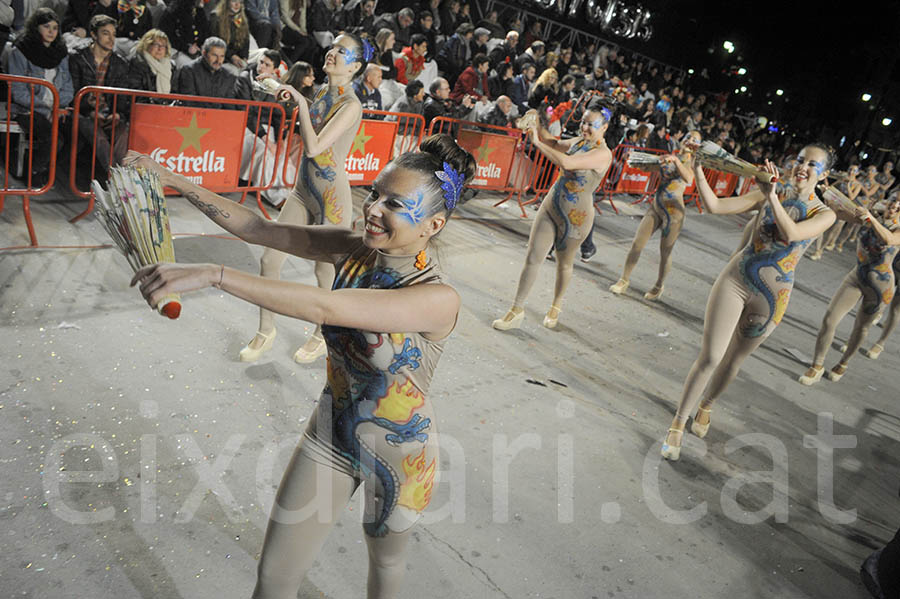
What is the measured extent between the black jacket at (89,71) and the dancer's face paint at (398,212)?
6319mm

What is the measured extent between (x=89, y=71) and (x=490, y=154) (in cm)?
576

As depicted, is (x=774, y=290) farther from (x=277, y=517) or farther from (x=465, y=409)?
(x=277, y=517)

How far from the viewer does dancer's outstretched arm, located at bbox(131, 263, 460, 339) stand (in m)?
1.59

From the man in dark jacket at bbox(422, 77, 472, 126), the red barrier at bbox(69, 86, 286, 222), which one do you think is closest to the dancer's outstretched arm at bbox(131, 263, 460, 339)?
the red barrier at bbox(69, 86, 286, 222)

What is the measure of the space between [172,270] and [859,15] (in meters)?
35.4

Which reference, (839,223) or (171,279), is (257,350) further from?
(839,223)

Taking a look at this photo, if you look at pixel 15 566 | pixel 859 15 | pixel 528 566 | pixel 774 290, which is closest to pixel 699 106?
pixel 859 15

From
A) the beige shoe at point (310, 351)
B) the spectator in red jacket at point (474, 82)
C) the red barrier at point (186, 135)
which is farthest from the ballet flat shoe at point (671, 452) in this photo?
the spectator in red jacket at point (474, 82)

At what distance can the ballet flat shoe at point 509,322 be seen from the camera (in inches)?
238

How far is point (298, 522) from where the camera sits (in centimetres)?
206

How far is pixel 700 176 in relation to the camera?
14.8ft

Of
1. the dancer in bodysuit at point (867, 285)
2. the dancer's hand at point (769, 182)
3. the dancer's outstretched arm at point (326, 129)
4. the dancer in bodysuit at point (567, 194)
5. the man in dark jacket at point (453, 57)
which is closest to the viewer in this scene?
the dancer's outstretched arm at point (326, 129)

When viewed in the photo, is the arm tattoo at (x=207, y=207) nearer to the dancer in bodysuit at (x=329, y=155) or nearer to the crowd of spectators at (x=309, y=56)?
the dancer in bodysuit at (x=329, y=155)

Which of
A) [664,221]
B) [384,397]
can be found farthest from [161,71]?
[384,397]
